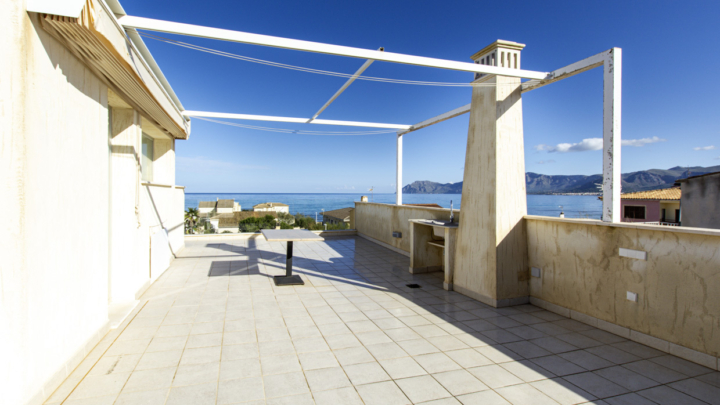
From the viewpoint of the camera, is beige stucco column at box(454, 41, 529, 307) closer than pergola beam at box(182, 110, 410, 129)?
Yes

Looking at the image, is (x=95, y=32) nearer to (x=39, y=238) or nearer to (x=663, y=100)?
(x=39, y=238)

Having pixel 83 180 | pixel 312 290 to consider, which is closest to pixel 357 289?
pixel 312 290

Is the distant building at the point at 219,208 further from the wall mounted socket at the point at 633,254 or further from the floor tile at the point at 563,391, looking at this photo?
the floor tile at the point at 563,391

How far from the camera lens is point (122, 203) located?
384 centimetres

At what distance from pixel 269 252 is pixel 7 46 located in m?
6.41

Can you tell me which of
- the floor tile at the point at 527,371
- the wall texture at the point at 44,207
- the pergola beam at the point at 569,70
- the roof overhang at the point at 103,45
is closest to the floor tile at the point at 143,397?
the wall texture at the point at 44,207

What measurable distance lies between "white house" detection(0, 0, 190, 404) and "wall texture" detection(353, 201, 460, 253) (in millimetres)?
5121

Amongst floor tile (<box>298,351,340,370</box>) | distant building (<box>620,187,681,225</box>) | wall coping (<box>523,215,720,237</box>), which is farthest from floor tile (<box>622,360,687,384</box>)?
distant building (<box>620,187,681,225</box>)

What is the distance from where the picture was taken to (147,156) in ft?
19.3

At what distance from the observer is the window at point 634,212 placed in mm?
23116

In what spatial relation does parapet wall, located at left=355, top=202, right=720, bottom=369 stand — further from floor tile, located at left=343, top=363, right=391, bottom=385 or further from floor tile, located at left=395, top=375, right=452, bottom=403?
floor tile, located at left=343, top=363, right=391, bottom=385

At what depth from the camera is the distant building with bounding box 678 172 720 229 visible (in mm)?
7949

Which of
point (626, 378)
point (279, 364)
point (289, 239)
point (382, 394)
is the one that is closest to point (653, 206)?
point (626, 378)

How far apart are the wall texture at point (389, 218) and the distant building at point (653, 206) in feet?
72.3
